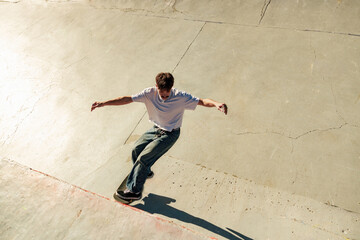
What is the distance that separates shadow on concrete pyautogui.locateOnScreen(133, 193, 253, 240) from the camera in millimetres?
2702

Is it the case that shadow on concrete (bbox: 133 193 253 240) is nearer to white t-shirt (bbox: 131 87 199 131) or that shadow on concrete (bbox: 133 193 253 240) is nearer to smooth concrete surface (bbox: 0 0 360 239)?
smooth concrete surface (bbox: 0 0 360 239)

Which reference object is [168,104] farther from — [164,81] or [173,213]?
[173,213]

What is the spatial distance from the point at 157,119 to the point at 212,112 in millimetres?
1362

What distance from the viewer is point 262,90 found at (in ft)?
13.8

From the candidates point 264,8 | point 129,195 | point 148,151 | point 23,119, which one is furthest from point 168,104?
point 264,8

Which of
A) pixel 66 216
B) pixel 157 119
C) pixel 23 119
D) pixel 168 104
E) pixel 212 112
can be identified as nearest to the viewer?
pixel 66 216

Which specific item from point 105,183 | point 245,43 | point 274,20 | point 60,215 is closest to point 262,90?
point 245,43

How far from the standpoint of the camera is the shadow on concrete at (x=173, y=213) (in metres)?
2.70

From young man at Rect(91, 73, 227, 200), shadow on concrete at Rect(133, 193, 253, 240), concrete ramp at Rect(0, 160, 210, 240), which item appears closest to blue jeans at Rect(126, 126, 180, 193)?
young man at Rect(91, 73, 227, 200)

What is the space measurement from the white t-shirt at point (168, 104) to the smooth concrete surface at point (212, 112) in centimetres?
78

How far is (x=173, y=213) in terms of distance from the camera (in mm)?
2951

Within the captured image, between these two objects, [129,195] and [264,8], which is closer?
[129,195]

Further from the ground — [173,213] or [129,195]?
[129,195]

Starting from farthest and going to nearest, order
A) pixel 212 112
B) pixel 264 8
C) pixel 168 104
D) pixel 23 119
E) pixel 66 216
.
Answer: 1. pixel 264 8
2. pixel 23 119
3. pixel 212 112
4. pixel 168 104
5. pixel 66 216
